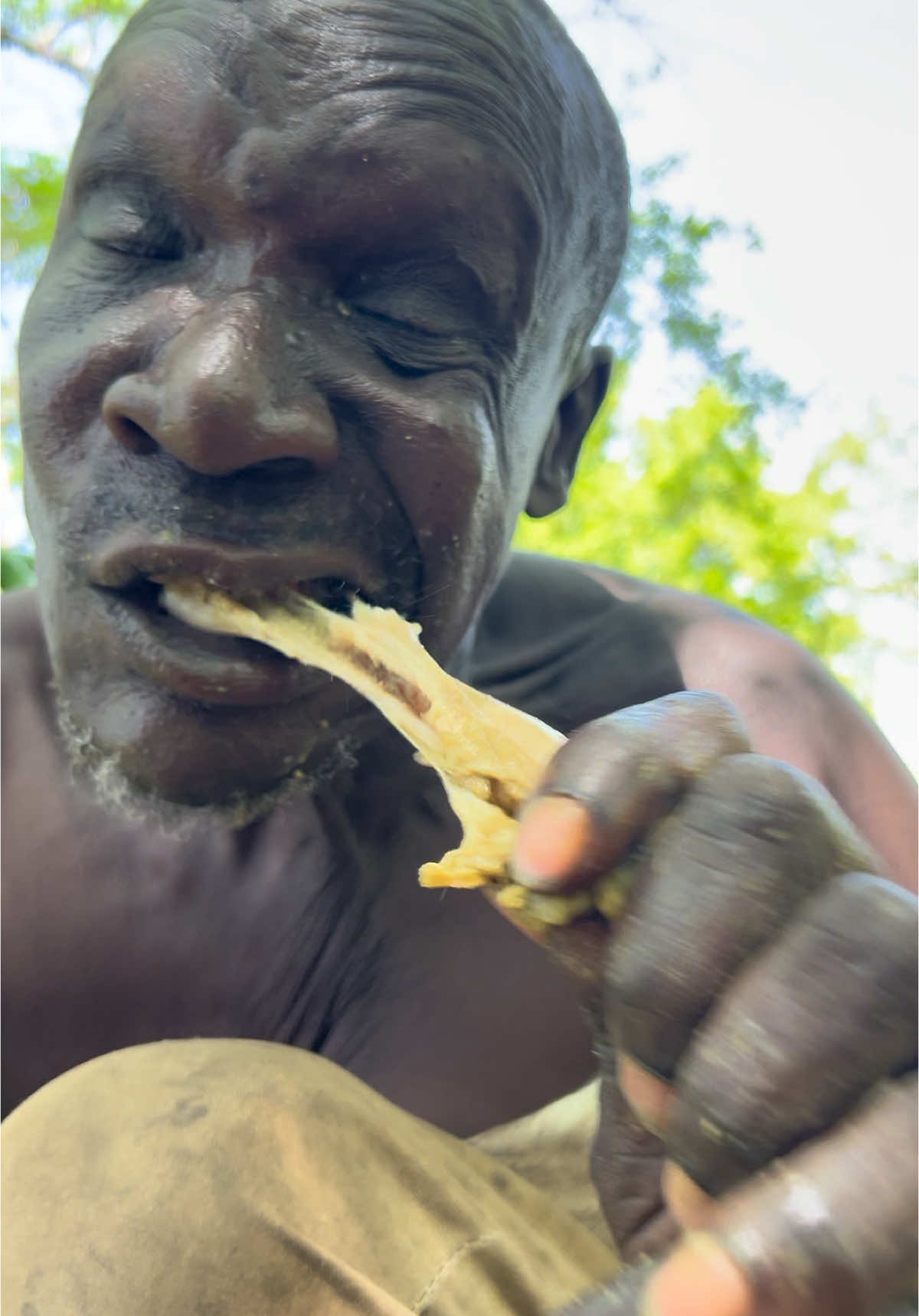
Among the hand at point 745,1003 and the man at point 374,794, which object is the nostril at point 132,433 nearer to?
the man at point 374,794

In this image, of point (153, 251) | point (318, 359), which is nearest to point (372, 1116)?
point (318, 359)

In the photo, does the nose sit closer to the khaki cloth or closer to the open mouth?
the open mouth

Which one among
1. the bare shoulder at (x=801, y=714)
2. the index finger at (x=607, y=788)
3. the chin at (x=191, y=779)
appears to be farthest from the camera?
the bare shoulder at (x=801, y=714)

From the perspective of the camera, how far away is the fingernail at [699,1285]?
40 centimetres

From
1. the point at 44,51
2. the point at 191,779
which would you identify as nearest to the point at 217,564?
the point at 191,779

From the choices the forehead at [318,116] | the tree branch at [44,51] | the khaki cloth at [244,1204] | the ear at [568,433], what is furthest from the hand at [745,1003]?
the tree branch at [44,51]

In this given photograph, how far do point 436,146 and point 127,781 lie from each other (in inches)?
23.2

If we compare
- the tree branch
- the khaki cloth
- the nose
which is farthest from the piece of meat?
the tree branch

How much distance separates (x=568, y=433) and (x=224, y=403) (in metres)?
0.64

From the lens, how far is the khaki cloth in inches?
24.0

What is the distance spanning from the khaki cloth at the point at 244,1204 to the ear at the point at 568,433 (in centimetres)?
71

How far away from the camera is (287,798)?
0.94 m

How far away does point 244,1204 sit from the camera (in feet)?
2.10

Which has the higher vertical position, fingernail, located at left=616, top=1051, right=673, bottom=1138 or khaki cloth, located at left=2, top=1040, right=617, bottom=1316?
fingernail, located at left=616, top=1051, right=673, bottom=1138
